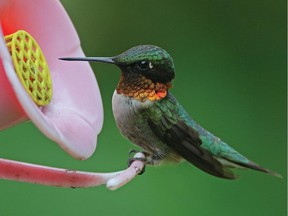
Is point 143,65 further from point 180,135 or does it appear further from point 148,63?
point 180,135

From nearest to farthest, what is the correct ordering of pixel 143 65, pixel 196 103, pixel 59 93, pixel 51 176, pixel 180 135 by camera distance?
pixel 51 176 → pixel 59 93 → pixel 143 65 → pixel 180 135 → pixel 196 103

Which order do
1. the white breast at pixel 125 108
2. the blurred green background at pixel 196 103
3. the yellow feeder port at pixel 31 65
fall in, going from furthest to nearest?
the blurred green background at pixel 196 103 < the white breast at pixel 125 108 < the yellow feeder port at pixel 31 65

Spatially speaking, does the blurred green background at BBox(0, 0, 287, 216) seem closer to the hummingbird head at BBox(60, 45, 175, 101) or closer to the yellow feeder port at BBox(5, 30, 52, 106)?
the hummingbird head at BBox(60, 45, 175, 101)

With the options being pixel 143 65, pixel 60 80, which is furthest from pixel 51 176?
pixel 143 65

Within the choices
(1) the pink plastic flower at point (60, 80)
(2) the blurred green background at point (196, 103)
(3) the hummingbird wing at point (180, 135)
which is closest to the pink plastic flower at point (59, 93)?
(1) the pink plastic flower at point (60, 80)

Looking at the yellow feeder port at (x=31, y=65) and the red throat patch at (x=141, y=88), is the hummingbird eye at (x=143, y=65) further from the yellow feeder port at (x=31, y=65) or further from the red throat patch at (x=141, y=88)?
the yellow feeder port at (x=31, y=65)

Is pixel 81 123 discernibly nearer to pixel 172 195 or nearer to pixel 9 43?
pixel 9 43
